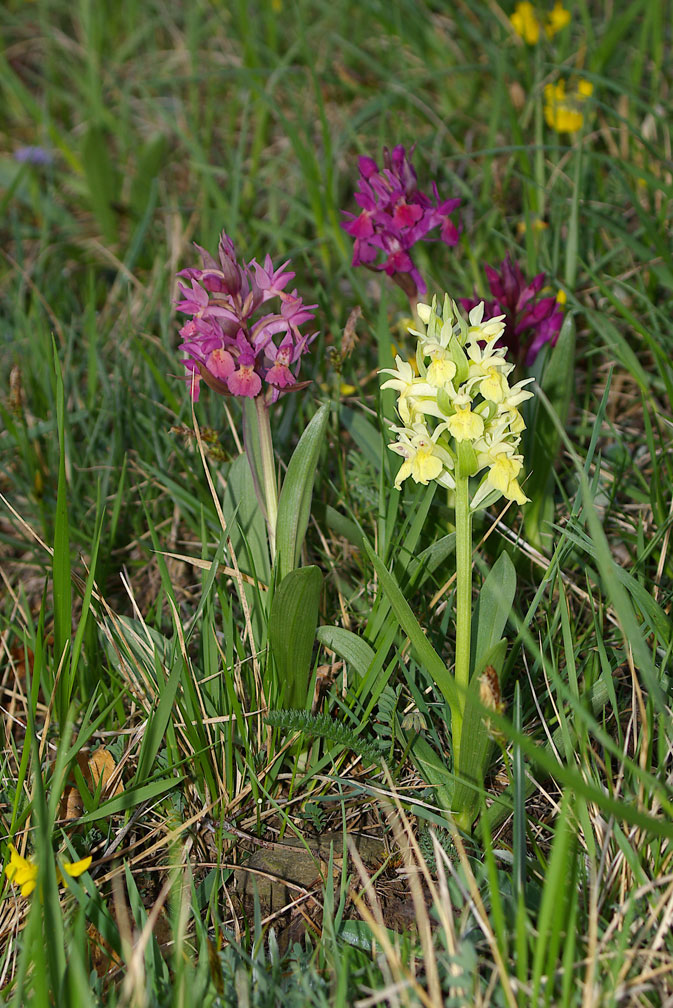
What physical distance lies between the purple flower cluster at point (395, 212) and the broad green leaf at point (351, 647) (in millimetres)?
911

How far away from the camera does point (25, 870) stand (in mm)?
1380

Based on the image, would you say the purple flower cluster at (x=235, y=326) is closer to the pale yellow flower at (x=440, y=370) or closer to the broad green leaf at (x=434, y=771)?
the pale yellow flower at (x=440, y=370)

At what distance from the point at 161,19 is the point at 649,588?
3.70m

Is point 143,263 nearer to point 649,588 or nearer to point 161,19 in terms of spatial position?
point 161,19

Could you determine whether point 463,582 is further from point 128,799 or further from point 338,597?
point 128,799

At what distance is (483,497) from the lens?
55.6 inches

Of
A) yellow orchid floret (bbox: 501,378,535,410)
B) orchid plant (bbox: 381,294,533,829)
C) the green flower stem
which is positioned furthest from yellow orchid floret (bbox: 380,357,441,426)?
the green flower stem

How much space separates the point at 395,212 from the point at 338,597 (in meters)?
0.94

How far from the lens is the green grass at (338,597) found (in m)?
1.24

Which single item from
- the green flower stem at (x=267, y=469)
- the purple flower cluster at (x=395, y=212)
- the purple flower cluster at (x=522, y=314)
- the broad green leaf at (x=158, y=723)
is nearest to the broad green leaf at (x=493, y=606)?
the green flower stem at (x=267, y=469)

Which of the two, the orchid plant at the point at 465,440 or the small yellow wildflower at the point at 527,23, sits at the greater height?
the small yellow wildflower at the point at 527,23

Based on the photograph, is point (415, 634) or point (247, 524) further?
point (247, 524)

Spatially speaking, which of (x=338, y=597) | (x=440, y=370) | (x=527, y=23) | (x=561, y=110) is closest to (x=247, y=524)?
(x=338, y=597)

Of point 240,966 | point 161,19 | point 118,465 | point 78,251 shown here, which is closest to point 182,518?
point 118,465
